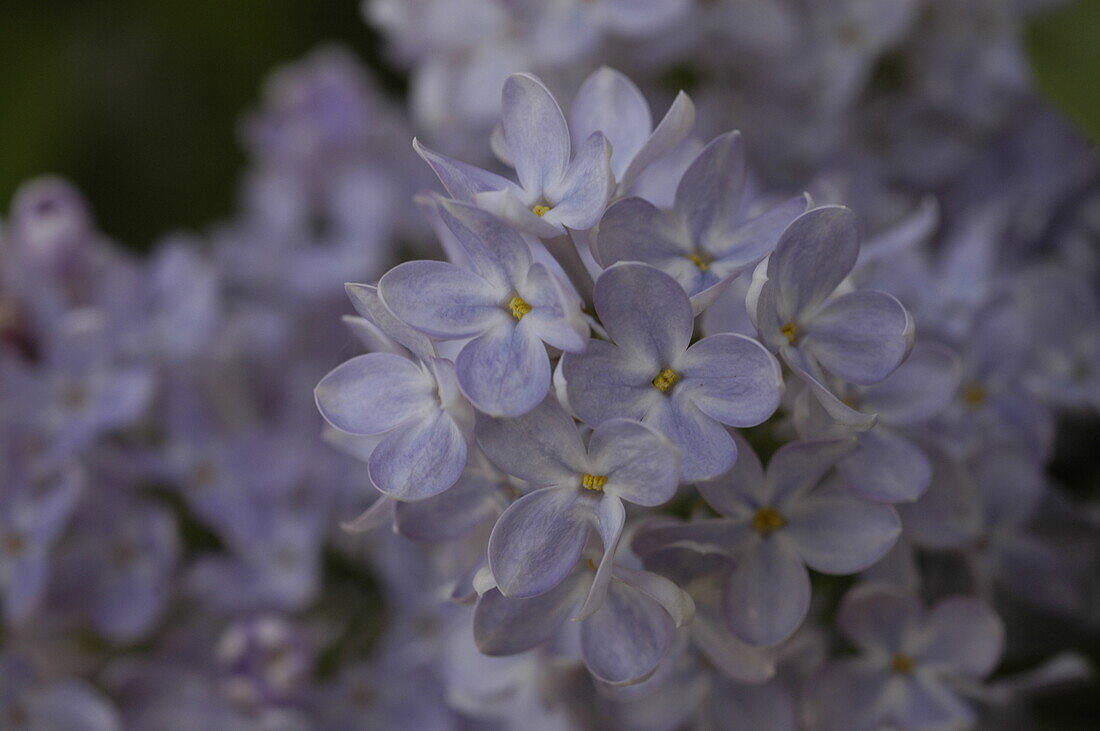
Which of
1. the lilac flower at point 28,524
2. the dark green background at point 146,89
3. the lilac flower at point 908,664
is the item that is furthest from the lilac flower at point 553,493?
the dark green background at point 146,89

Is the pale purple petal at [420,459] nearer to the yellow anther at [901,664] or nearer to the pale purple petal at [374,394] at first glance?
the pale purple petal at [374,394]

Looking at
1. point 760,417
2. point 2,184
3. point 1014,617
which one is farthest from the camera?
point 2,184

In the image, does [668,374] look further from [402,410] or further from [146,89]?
[146,89]

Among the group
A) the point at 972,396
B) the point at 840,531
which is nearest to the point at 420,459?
the point at 840,531

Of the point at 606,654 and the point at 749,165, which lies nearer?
the point at 606,654

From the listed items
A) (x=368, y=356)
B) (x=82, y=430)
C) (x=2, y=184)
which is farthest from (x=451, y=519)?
(x=2, y=184)

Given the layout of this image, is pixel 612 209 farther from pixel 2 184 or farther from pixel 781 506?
pixel 2 184
